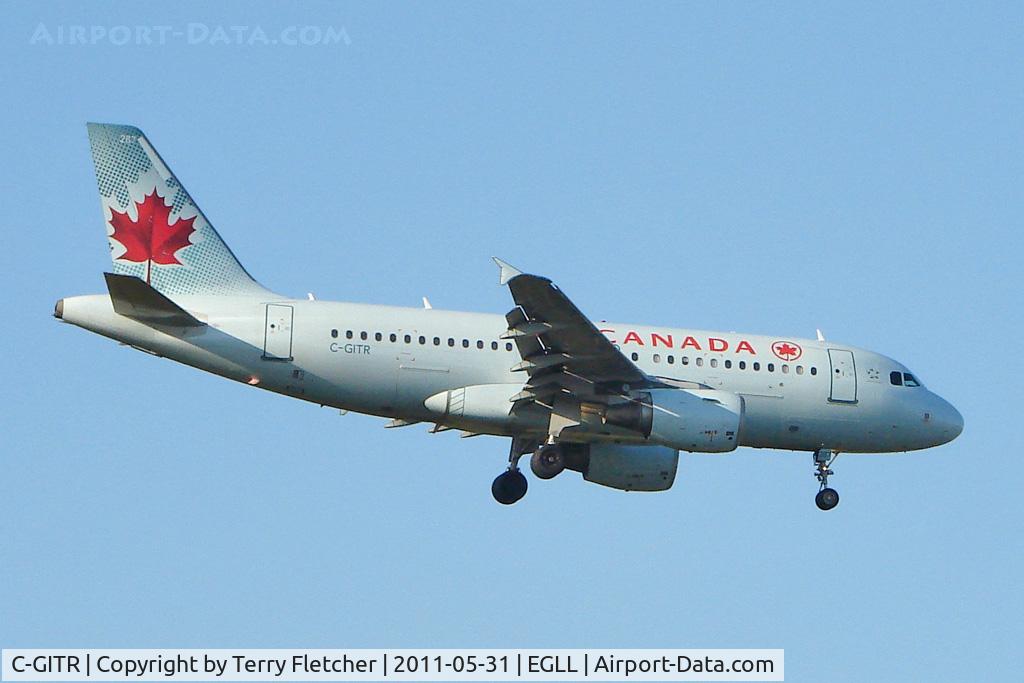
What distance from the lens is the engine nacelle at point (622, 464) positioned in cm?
4103

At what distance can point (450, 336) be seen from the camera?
3781 cm

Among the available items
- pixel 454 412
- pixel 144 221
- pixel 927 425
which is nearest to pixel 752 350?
pixel 927 425

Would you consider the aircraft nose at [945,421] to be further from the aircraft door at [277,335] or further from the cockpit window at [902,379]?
the aircraft door at [277,335]

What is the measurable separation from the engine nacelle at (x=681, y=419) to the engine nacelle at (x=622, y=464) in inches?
143

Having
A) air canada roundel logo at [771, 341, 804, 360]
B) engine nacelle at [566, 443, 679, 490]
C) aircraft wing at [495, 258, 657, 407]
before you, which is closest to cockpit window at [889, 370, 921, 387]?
air canada roundel logo at [771, 341, 804, 360]

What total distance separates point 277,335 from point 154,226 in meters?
4.04

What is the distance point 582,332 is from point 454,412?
3.55m

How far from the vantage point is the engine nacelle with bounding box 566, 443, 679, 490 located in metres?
41.0

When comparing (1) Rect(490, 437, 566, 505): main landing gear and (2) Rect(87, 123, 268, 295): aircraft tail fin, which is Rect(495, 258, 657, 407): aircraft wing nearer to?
(1) Rect(490, 437, 566, 505): main landing gear

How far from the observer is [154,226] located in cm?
3797

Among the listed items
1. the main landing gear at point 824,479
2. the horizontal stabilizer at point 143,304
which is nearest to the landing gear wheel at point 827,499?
the main landing gear at point 824,479

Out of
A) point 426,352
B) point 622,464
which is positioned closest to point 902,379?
point 622,464

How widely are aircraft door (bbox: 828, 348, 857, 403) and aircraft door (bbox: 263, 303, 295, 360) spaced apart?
13220mm

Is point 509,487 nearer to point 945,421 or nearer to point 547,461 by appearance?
point 547,461
